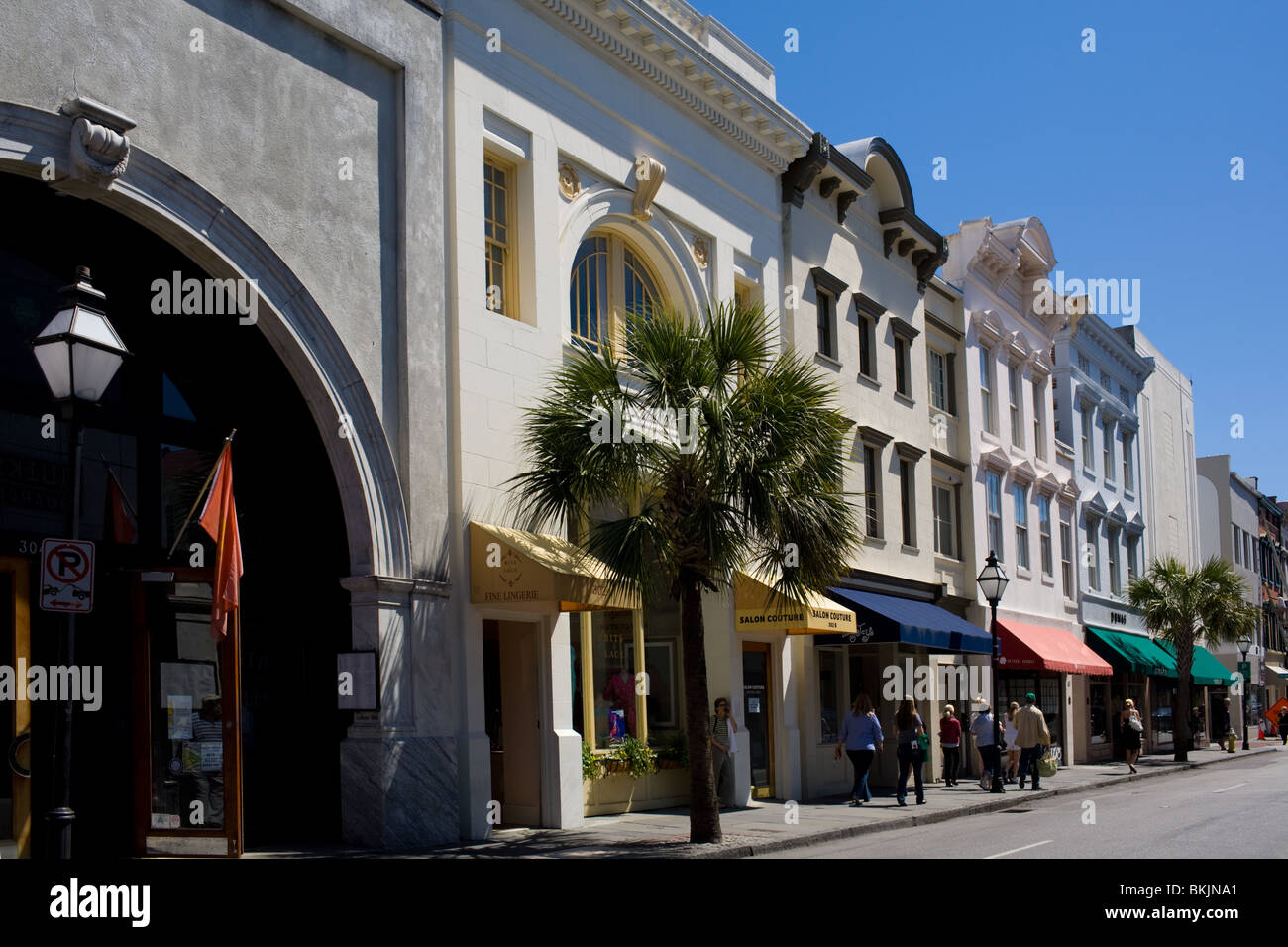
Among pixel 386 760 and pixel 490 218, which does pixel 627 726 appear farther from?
pixel 490 218

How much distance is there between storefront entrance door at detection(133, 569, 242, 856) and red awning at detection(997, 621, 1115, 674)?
843 inches

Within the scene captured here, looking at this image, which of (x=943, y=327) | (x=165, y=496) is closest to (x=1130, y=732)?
(x=943, y=327)

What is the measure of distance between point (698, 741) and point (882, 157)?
1669cm

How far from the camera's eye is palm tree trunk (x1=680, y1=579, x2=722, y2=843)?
14727 millimetres

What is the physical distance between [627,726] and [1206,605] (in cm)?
2589

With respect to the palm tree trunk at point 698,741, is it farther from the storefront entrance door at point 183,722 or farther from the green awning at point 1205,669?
the green awning at point 1205,669

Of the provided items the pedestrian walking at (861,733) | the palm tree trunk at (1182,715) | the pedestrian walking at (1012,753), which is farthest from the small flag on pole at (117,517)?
the palm tree trunk at (1182,715)

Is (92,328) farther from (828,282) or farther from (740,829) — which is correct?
(828,282)

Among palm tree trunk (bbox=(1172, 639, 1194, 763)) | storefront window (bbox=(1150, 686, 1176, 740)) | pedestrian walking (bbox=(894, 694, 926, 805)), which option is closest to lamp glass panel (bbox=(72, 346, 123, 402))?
pedestrian walking (bbox=(894, 694, 926, 805))

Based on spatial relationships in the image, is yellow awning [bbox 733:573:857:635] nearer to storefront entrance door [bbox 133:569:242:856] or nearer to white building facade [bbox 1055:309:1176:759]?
storefront entrance door [bbox 133:569:242:856]

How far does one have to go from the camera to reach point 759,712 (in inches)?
865

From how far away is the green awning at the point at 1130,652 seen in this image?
127ft
